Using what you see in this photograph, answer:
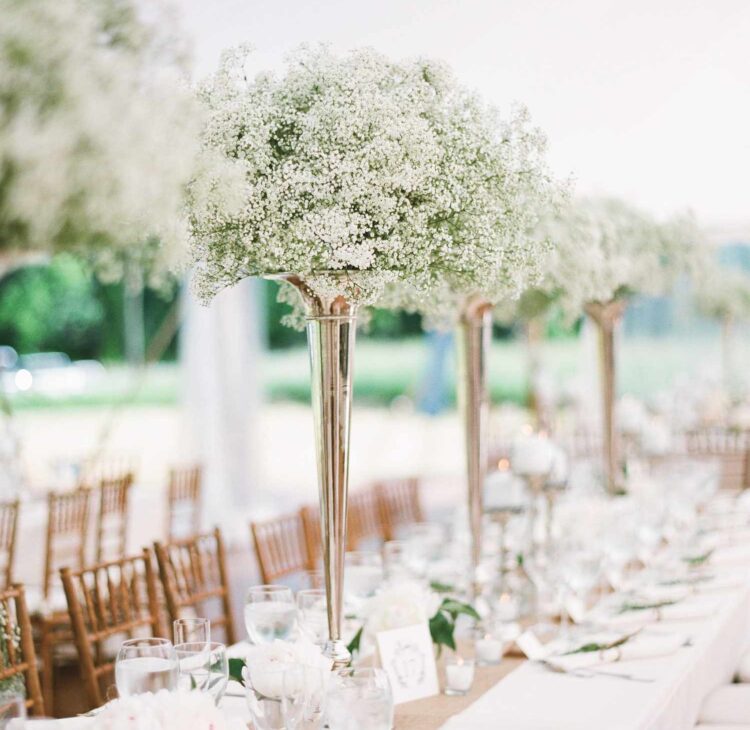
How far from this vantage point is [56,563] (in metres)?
5.10

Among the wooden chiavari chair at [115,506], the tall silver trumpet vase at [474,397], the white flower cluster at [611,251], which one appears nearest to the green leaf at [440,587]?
the tall silver trumpet vase at [474,397]

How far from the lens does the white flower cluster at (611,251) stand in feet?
10.1

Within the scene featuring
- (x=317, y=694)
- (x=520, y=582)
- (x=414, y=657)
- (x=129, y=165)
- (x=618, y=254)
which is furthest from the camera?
(x=618, y=254)

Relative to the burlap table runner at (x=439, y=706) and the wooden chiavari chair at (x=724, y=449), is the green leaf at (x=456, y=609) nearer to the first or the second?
the burlap table runner at (x=439, y=706)

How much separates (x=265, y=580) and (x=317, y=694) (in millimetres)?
1605

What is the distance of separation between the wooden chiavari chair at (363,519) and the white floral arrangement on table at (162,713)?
7.46ft

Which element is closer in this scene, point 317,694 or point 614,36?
point 317,694

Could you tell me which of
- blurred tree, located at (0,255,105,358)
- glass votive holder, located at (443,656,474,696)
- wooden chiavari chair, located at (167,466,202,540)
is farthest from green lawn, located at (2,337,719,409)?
glass votive holder, located at (443,656,474,696)

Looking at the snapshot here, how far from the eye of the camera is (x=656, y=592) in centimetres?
298

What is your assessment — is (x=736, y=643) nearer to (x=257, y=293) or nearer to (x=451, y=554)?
(x=451, y=554)

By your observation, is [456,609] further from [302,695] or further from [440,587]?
Result: [302,695]

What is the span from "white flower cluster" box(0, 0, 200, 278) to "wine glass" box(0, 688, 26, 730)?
569 mm

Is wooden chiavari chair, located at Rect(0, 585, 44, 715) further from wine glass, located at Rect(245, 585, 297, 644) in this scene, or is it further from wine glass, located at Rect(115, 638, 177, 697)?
wine glass, located at Rect(115, 638, 177, 697)

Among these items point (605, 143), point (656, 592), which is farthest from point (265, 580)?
point (605, 143)
